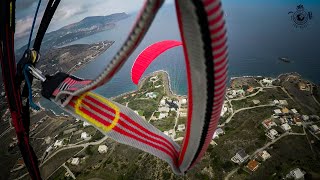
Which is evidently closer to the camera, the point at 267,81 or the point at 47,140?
the point at 47,140

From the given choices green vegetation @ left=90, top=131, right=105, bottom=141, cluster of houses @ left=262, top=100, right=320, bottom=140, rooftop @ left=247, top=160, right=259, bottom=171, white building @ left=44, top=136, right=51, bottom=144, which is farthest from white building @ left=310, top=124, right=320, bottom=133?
white building @ left=44, top=136, right=51, bottom=144

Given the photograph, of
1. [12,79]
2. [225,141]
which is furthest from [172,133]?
[12,79]

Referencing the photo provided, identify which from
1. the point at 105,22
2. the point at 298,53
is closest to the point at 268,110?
the point at 298,53

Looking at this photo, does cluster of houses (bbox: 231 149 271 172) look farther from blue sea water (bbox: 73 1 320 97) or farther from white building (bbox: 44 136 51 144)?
white building (bbox: 44 136 51 144)

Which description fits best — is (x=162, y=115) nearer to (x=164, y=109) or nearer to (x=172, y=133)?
(x=164, y=109)

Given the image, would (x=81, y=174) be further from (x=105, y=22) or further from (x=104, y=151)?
(x=105, y=22)
